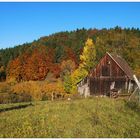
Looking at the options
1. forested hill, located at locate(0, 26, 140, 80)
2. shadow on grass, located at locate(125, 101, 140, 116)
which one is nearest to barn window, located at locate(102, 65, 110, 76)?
forested hill, located at locate(0, 26, 140, 80)

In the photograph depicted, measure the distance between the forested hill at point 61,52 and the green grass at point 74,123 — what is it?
49264 mm

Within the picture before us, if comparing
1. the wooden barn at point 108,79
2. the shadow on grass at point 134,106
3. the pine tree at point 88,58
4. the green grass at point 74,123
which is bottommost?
the green grass at point 74,123

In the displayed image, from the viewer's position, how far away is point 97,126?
1513 cm

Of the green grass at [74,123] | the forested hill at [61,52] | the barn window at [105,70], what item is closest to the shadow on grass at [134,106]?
the green grass at [74,123]

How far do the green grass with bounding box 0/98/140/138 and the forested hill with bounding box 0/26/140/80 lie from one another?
49.3m

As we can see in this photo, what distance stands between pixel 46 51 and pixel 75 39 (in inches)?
827

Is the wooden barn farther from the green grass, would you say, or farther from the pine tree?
the green grass

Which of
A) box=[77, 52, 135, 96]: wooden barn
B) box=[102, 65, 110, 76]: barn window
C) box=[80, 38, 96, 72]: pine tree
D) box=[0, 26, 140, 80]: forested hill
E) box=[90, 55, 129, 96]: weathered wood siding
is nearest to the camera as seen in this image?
box=[77, 52, 135, 96]: wooden barn

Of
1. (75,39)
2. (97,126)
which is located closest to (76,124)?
(97,126)

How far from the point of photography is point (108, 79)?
4612 centimetres

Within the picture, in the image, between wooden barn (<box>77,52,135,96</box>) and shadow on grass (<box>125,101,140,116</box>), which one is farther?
wooden barn (<box>77,52,135,96</box>)

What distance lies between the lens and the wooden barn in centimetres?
4443

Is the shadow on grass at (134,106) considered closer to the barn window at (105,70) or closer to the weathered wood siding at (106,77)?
the weathered wood siding at (106,77)

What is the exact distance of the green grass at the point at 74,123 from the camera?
45.3 feet
